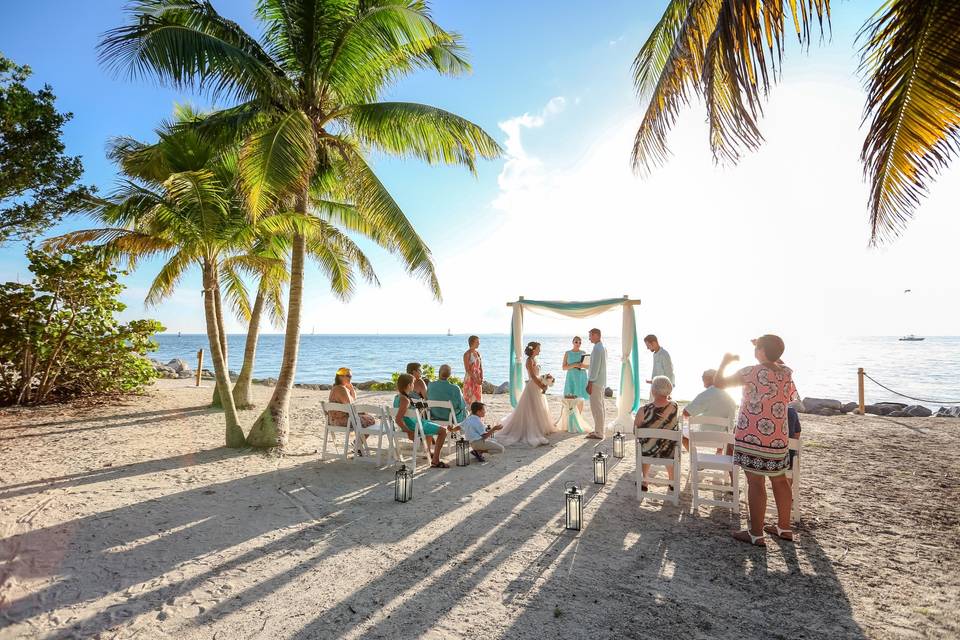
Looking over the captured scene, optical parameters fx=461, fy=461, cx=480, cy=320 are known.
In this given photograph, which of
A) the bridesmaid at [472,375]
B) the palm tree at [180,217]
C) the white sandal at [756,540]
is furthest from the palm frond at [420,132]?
the white sandal at [756,540]

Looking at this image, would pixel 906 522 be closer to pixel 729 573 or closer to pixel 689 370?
pixel 729 573

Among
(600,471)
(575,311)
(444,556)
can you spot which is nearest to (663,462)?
(600,471)

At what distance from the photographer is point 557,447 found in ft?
25.7

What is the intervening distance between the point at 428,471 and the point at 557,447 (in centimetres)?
252

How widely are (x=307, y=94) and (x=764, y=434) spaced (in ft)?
25.0

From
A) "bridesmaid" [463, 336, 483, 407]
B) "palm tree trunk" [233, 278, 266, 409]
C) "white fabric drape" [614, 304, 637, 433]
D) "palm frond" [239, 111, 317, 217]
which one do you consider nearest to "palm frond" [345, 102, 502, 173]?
"palm frond" [239, 111, 317, 217]

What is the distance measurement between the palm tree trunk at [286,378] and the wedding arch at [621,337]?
178 inches

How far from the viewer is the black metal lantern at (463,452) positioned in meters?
6.63

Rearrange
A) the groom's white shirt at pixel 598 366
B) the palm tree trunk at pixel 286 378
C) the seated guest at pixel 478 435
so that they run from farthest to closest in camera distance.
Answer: the groom's white shirt at pixel 598 366 < the palm tree trunk at pixel 286 378 < the seated guest at pixel 478 435

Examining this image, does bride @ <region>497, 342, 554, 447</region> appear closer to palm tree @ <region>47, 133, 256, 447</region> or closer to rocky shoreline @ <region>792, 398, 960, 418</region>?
palm tree @ <region>47, 133, 256, 447</region>

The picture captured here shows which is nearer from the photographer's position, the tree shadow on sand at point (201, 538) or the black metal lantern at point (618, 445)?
the tree shadow on sand at point (201, 538)

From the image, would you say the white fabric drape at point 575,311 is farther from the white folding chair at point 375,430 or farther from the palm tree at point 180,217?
the palm tree at point 180,217

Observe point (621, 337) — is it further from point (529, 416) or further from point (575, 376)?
point (529, 416)

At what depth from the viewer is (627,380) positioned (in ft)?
29.9
